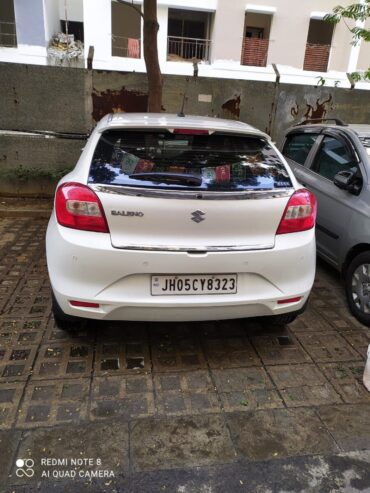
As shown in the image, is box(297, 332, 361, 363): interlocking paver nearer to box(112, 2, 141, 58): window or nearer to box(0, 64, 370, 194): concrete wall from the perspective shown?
box(0, 64, 370, 194): concrete wall

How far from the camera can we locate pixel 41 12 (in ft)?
56.5

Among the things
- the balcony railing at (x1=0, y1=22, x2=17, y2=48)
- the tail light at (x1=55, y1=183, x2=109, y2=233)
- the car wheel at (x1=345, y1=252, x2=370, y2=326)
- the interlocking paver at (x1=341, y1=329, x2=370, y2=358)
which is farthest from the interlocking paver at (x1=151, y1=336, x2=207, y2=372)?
the balcony railing at (x1=0, y1=22, x2=17, y2=48)

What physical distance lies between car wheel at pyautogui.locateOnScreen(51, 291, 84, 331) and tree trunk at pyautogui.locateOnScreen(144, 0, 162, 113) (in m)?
3.99

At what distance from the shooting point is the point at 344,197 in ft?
13.2

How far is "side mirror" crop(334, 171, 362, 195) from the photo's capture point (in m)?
3.86

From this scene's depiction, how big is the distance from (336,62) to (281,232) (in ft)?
70.2

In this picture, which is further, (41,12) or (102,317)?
(41,12)

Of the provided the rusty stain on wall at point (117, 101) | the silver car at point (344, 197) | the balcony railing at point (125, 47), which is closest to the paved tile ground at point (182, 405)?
the silver car at point (344, 197)

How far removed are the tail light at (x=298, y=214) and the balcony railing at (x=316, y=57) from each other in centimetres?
2024

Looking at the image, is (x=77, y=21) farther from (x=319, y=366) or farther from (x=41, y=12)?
(x=319, y=366)

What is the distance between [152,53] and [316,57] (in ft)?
57.3

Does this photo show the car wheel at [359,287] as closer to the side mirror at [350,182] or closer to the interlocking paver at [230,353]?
the side mirror at [350,182]

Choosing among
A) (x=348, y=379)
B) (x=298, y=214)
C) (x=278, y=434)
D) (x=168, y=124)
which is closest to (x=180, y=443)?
(x=278, y=434)

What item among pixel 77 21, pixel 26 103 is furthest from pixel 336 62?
pixel 26 103
